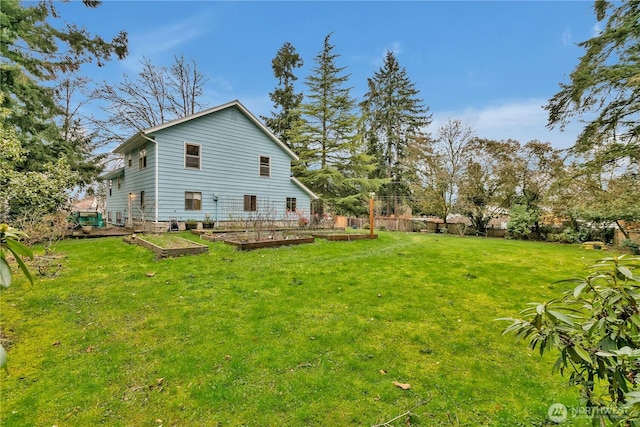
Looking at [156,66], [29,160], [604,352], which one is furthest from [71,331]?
[156,66]

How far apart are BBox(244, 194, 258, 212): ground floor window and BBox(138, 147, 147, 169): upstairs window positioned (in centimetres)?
523

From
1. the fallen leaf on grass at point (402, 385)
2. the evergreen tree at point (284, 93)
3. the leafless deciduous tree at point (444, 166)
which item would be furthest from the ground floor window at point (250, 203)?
the fallen leaf on grass at point (402, 385)

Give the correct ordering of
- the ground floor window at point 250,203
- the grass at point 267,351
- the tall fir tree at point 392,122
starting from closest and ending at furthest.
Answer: the grass at point 267,351, the ground floor window at point 250,203, the tall fir tree at point 392,122

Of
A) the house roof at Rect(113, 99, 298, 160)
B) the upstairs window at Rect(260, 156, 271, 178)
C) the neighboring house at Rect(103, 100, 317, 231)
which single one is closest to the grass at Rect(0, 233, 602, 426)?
the neighboring house at Rect(103, 100, 317, 231)

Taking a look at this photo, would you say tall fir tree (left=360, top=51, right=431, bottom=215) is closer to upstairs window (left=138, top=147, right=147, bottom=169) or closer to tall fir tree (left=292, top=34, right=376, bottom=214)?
tall fir tree (left=292, top=34, right=376, bottom=214)

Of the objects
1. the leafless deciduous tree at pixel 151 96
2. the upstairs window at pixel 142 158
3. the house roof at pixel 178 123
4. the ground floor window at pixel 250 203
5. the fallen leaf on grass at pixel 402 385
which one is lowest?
the fallen leaf on grass at pixel 402 385

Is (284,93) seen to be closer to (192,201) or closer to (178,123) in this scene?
(178,123)

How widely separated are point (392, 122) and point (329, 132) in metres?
8.48

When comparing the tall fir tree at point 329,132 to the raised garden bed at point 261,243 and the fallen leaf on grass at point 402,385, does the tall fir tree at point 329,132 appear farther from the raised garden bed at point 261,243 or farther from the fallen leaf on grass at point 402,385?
the fallen leaf on grass at point 402,385

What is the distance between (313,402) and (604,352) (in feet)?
7.06

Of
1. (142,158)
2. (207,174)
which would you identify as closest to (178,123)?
(207,174)

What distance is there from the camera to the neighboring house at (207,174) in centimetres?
1345

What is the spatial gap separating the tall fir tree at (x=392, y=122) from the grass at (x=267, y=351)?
23.9m

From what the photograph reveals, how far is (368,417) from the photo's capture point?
2361mm
